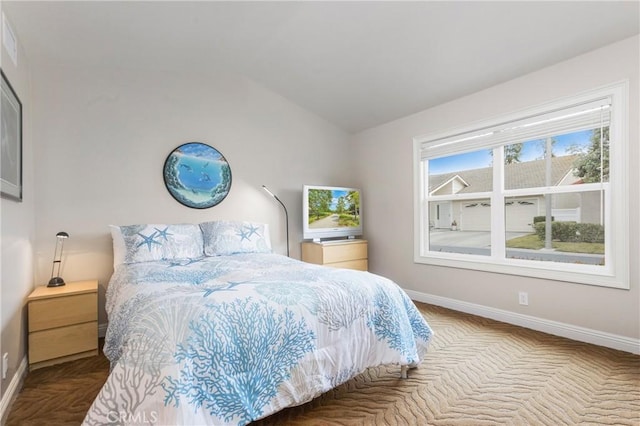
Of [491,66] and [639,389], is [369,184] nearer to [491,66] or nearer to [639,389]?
[491,66]

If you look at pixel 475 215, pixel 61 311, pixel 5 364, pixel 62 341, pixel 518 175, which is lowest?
pixel 62 341

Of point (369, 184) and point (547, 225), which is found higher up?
point (369, 184)

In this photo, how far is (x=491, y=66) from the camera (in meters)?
2.83

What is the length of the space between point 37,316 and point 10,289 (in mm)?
447

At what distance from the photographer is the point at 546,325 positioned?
280 cm

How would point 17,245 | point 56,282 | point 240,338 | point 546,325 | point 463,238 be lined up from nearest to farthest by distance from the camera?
1. point 240,338
2. point 17,245
3. point 56,282
4. point 546,325
5. point 463,238

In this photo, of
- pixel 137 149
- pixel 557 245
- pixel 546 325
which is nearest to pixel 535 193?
pixel 557 245

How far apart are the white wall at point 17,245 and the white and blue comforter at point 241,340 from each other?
58 centimetres

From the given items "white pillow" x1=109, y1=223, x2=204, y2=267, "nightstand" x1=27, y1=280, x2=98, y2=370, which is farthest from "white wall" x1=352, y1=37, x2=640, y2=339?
"nightstand" x1=27, y1=280, x2=98, y2=370

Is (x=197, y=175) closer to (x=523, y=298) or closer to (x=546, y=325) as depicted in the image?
(x=523, y=298)

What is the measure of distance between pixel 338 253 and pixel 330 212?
541 millimetres

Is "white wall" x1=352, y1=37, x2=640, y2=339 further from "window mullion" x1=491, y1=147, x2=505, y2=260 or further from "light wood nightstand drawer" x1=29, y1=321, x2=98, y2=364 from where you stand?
"light wood nightstand drawer" x1=29, y1=321, x2=98, y2=364

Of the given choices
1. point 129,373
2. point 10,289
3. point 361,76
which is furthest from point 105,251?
point 361,76

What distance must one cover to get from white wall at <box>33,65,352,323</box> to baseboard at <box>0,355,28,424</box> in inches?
34.4
